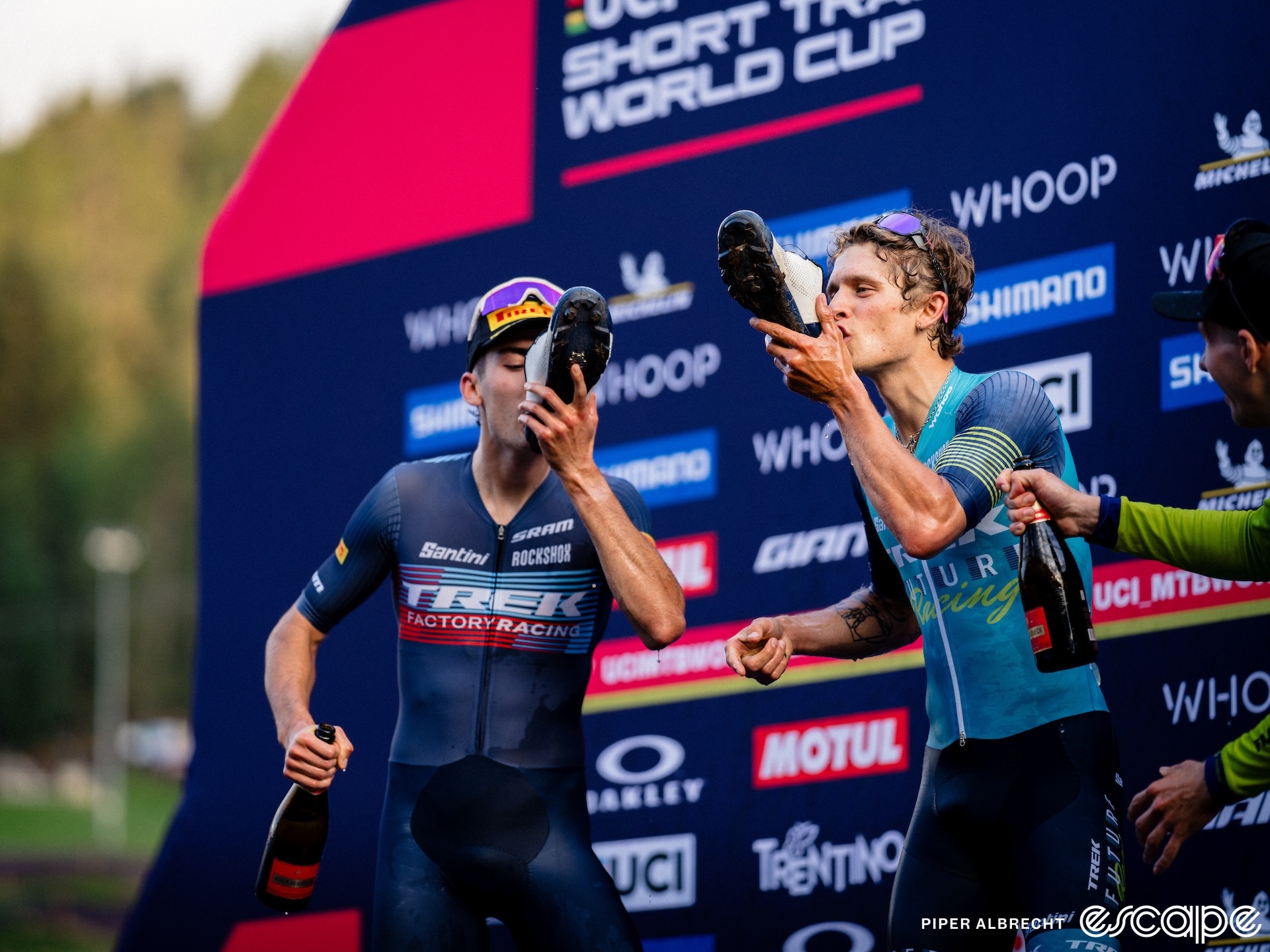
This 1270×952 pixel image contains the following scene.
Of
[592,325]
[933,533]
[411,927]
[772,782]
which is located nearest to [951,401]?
[933,533]

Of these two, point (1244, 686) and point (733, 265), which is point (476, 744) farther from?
point (1244, 686)

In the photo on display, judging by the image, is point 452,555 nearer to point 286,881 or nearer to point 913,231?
point 286,881

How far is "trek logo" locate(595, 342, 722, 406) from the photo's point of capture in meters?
5.86

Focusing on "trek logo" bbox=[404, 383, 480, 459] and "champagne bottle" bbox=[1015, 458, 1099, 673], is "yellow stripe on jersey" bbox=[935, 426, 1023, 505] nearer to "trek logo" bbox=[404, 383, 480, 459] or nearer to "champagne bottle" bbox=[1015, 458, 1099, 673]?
"champagne bottle" bbox=[1015, 458, 1099, 673]

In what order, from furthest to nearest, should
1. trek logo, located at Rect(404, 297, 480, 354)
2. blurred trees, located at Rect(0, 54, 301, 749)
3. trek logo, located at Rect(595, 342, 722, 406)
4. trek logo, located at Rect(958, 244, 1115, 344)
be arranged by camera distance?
blurred trees, located at Rect(0, 54, 301, 749), trek logo, located at Rect(404, 297, 480, 354), trek logo, located at Rect(595, 342, 722, 406), trek logo, located at Rect(958, 244, 1115, 344)

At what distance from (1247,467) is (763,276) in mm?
2064

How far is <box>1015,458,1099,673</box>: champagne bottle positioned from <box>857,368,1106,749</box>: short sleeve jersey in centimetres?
9

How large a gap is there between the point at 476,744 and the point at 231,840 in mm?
3381

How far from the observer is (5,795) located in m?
46.2

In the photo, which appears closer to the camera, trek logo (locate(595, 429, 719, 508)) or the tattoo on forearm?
the tattoo on forearm

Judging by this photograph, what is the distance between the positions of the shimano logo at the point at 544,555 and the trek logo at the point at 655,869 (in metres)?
1.94

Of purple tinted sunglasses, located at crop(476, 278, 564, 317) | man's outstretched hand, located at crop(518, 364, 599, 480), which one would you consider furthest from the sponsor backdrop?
purple tinted sunglasses, located at crop(476, 278, 564, 317)

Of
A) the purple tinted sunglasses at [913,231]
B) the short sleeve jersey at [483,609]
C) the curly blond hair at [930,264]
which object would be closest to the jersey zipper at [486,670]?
the short sleeve jersey at [483,609]

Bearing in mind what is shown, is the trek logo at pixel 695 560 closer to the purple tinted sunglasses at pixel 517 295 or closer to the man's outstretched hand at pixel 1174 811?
the purple tinted sunglasses at pixel 517 295
